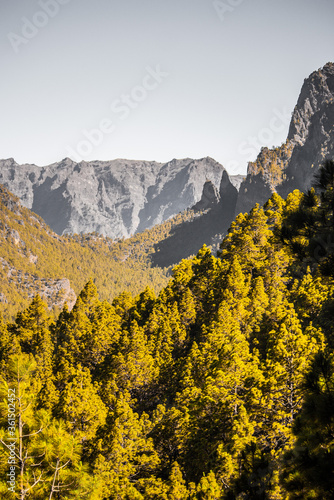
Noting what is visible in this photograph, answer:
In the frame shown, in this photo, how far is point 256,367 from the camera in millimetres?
20062

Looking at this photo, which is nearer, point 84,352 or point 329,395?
point 329,395

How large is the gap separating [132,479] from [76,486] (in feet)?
34.7

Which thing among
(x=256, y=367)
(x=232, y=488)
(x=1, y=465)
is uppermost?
(x=256, y=367)

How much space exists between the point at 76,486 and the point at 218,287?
2493cm

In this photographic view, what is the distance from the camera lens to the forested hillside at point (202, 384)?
346 inches

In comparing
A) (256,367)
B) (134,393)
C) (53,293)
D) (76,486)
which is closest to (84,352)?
(134,393)

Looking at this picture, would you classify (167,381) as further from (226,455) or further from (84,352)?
(226,455)

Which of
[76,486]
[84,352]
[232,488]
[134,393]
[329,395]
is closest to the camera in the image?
[329,395]

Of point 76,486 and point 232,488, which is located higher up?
point 232,488

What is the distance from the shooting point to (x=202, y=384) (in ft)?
78.1

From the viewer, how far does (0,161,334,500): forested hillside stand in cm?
878

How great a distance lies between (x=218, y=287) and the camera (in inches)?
1369

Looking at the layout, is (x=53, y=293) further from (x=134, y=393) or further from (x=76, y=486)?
(x=76, y=486)

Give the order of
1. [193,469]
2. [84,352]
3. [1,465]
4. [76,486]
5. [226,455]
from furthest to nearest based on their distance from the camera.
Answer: [84,352] → [193,469] → [226,455] → [76,486] → [1,465]
